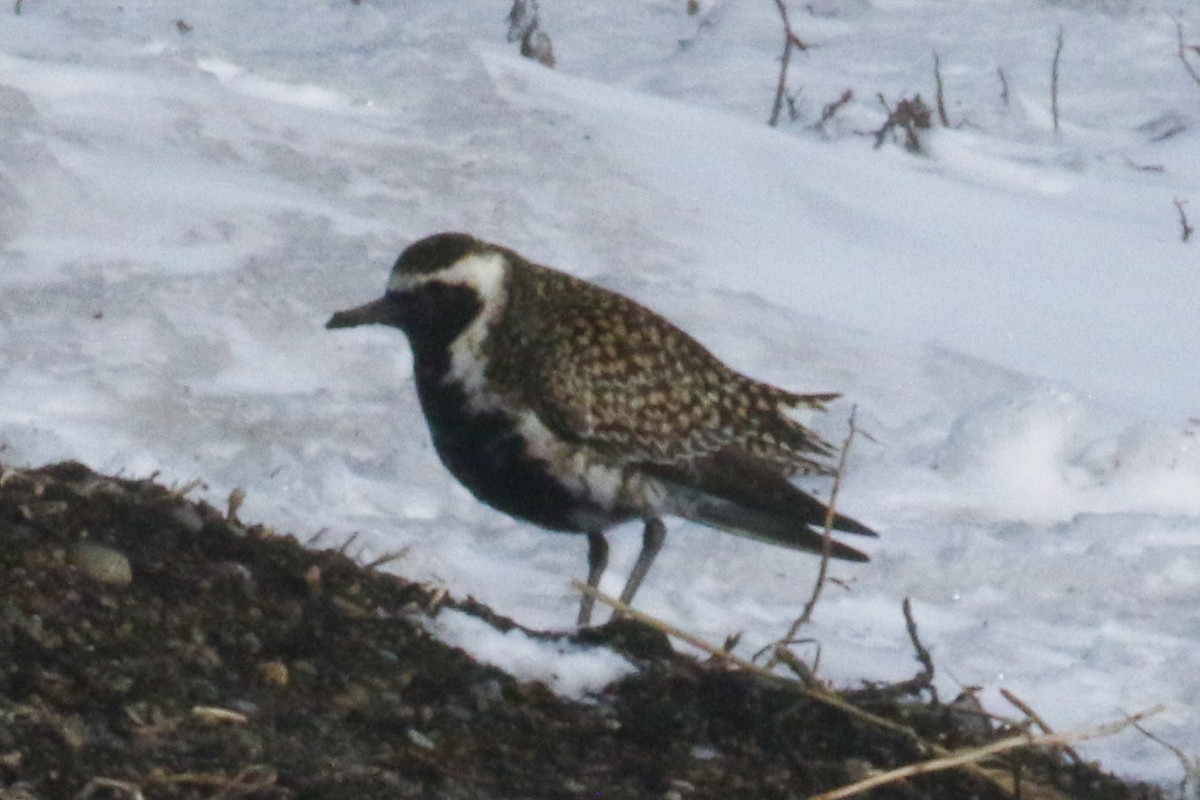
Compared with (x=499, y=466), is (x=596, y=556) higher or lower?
lower

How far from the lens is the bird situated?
4.11m

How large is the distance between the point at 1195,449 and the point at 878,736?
2.47m

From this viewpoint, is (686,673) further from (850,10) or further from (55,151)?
(850,10)

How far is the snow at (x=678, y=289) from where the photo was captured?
191 inches

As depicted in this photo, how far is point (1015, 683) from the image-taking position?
4.45m

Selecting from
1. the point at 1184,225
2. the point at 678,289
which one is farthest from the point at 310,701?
the point at 1184,225

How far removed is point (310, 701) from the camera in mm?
3131

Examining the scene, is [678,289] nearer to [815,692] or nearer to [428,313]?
[428,313]

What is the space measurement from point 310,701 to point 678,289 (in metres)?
3.65

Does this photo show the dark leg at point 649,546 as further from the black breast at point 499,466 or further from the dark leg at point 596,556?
the black breast at point 499,466

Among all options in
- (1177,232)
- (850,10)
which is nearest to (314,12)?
(850,10)

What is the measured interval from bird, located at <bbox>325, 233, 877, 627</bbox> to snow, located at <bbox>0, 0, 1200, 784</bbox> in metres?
0.23

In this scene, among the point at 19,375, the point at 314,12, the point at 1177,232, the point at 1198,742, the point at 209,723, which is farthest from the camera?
the point at 314,12

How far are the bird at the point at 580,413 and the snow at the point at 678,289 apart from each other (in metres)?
0.23
